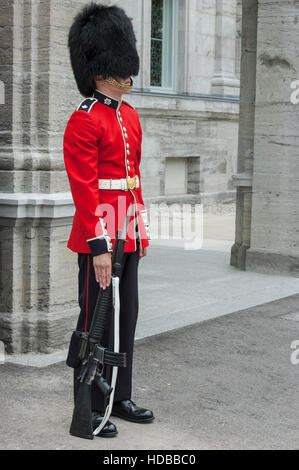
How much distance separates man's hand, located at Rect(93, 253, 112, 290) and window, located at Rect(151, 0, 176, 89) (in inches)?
526

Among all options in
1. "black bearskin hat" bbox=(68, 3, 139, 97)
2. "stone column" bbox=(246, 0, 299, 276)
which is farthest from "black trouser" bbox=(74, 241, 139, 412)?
"stone column" bbox=(246, 0, 299, 276)

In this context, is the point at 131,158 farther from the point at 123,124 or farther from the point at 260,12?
the point at 260,12

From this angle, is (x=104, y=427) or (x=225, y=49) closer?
(x=104, y=427)

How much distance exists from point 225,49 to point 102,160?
50.0 ft

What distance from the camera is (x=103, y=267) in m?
4.22

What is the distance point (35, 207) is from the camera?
580cm

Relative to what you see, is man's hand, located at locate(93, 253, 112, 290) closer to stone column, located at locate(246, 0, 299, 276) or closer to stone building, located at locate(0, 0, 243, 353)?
stone building, located at locate(0, 0, 243, 353)

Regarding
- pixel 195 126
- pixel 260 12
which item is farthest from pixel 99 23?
pixel 195 126

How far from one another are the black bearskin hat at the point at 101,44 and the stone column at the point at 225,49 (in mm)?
14549

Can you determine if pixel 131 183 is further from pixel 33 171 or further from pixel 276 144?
pixel 276 144

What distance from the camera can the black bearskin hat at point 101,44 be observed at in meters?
4.32

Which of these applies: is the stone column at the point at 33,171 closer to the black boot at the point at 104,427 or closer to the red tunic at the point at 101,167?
the red tunic at the point at 101,167

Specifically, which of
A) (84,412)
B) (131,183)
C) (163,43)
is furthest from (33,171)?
(163,43)

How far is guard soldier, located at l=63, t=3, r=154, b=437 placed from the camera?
13.9 feet
